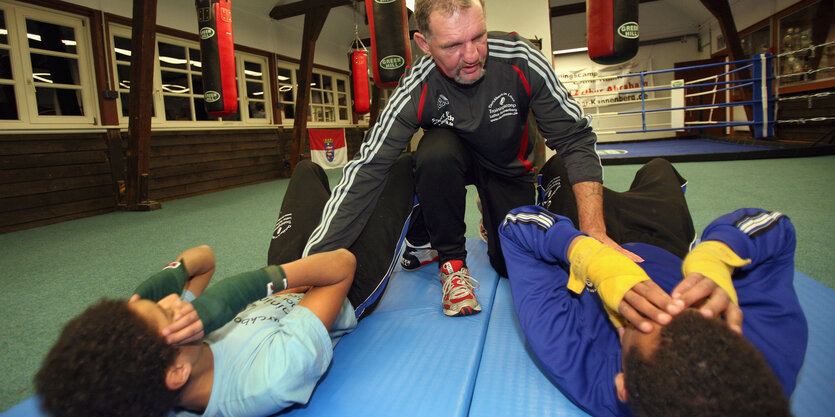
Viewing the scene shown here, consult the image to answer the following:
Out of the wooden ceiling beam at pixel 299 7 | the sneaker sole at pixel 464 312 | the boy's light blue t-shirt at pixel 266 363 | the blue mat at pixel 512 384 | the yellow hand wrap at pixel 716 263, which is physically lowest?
the blue mat at pixel 512 384

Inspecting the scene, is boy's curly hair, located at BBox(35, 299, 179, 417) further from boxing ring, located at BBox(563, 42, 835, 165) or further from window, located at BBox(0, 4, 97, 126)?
window, located at BBox(0, 4, 97, 126)

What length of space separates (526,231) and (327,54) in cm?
896

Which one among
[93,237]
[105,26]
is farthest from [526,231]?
[105,26]

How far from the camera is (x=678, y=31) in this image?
395 inches

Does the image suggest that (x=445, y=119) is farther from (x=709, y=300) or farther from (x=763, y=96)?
(x=763, y=96)

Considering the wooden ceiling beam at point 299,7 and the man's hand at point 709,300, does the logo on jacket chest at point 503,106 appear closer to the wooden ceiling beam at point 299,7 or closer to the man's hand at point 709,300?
the man's hand at point 709,300

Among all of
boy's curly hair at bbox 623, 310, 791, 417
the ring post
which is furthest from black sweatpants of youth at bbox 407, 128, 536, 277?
the ring post

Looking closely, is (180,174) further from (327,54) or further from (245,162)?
(327,54)

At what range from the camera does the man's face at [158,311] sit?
2.54ft

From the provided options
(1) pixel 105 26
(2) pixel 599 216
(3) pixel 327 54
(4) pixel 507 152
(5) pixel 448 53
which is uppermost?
(3) pixel 327 54

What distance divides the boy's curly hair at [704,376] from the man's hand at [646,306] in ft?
0.10

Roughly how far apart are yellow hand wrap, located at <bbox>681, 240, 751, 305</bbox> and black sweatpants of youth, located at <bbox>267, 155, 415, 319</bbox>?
2.91ft

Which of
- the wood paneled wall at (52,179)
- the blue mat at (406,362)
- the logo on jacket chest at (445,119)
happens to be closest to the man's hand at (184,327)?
the blue mat at (406,362)

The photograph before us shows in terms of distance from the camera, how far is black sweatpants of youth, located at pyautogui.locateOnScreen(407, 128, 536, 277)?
1532 millimetres
